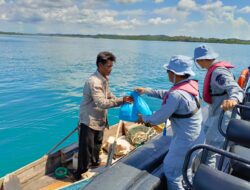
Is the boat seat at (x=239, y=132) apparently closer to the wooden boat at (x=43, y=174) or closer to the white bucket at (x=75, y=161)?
the wooden boat at (x=43, y=174)

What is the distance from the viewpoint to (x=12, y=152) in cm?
802

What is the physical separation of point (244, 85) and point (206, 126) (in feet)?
8.59

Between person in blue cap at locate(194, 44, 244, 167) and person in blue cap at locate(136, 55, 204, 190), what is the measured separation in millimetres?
825

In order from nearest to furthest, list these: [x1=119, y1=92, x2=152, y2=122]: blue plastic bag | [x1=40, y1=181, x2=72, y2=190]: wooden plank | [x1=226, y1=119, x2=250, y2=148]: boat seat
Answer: [x1=226, y1=119, x2=250, y2=148]: boat seat → [x1=119, y1=92, x2=152, y2=122]: blue plastic bag → [x1=40, y1=181, x2=72, y2=190]: wooden plank

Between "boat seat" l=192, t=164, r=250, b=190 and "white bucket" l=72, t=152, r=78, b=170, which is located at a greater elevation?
"boat seat" l=192, t=164, r=250, b=190

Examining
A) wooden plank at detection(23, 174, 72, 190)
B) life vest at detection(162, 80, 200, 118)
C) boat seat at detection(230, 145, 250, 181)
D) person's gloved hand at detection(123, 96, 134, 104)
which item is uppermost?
life vest at detection(162, 80, 200, 118)

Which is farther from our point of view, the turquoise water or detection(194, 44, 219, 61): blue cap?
the turquoise water

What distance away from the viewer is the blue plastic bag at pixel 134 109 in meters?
3.49

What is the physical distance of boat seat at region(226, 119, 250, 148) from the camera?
2754 mm

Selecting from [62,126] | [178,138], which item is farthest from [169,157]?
[62,126]

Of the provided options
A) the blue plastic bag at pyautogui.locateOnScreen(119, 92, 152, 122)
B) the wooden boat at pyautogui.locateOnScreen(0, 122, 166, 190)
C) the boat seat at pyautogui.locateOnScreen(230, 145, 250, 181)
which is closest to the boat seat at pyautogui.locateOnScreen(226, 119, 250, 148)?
the boat seat at pyautogui.locateOnScreen(230, 145, 250, 181)

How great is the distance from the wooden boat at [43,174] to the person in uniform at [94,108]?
1.09 ft

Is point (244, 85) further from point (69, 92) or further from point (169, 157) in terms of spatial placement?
point (69, 92)

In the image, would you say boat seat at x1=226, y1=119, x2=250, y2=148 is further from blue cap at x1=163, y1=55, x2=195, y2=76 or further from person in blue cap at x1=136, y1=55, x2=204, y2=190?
blue cap at x1=163, y1=55, x2=195, y2=76
